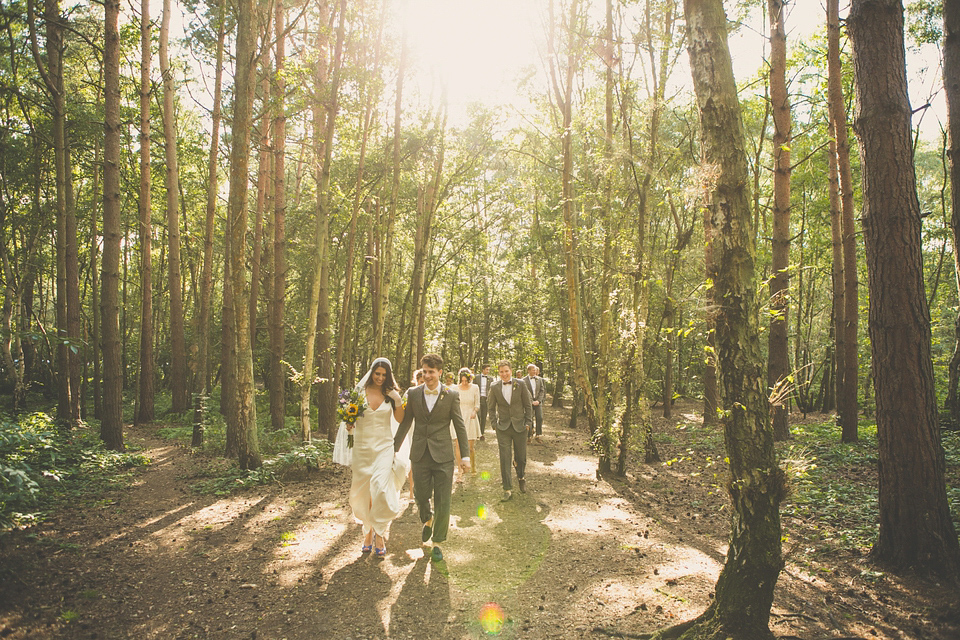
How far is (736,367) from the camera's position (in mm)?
3568

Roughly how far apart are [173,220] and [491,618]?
45.3ft

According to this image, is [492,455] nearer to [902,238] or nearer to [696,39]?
[902,238]

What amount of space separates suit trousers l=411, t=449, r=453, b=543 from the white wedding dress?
0.30 meters

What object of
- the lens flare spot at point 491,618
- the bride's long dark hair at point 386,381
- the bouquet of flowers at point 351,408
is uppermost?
the bride's long dark hair at point 386,381

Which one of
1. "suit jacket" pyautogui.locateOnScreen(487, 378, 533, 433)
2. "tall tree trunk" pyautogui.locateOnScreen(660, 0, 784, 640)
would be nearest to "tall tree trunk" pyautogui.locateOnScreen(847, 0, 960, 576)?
"tall tree trunk" pyautogui.locateOnScreen(660, 0, 784, 640)

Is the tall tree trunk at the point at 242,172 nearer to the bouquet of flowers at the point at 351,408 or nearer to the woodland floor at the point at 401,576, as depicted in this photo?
the woodland floor at the point at 401,576

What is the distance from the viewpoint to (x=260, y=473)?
9.15 m

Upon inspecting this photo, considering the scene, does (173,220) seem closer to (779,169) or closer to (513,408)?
(513,408)

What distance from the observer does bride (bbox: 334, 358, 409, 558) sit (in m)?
5.93

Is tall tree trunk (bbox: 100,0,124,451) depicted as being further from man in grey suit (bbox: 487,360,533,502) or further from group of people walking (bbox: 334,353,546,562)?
man in grey suit (bbox: 487,360,533,502)

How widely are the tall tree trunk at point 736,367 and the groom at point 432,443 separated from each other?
285 cm

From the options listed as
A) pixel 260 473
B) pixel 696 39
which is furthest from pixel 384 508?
pixel 696 39

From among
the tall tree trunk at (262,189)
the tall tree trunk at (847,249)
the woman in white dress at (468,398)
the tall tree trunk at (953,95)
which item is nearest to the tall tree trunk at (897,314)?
the tall tree trunk at (953,95)

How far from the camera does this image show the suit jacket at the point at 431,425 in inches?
240
